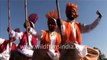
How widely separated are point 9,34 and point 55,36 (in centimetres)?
325

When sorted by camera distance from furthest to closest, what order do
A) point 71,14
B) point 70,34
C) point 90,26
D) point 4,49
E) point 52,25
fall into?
point 4,49 < point 52,25 < point 90,26 < point 71,14 < point 70,34

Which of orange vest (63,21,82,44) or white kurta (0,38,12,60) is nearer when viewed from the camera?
orange vest (63,21,82,44)

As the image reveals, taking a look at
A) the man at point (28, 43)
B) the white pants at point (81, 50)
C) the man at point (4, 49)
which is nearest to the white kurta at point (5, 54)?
the man at point (4, 49)

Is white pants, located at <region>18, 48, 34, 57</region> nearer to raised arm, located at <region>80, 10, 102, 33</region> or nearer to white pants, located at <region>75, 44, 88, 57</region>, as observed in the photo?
raised arm, located at <region>80, 10, 102, 33</region>

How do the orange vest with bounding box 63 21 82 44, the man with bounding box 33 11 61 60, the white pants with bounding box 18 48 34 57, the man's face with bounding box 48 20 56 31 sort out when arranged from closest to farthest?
the orange vest with bounding box 63 21 82 44, the man with bounding box 33 11 61 60, the man's face with bounding box 48 20 56 31, the white pants with bounding box 18 48 34 57

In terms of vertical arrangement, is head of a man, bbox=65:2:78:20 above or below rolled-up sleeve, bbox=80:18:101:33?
above

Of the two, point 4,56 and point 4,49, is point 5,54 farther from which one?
point 4,49

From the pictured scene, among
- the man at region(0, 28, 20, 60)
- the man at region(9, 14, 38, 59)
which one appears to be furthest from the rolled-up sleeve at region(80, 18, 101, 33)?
the man at region(0, 28, 20, 60)

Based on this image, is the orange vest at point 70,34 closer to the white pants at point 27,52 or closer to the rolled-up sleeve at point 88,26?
the rolled-up sleeve at point 88,26

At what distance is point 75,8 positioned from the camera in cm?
944

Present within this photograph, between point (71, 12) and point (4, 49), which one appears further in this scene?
point (4, 49)

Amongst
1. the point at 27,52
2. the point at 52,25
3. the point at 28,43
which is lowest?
the point at 27,52

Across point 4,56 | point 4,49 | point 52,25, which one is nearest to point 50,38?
point 52,25

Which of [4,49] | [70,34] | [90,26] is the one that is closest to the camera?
[70,34]
